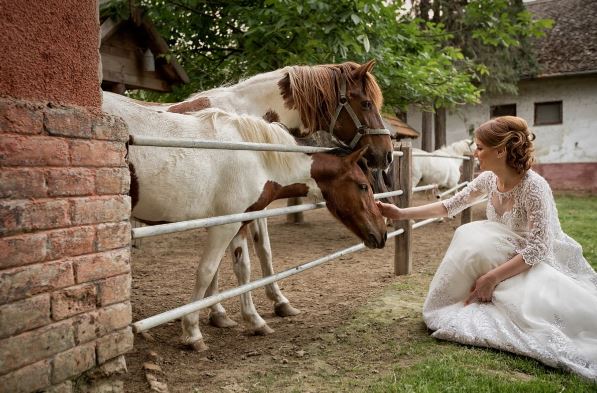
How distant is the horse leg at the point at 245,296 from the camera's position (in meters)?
3.43

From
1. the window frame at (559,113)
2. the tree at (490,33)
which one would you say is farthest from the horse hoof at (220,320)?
the window frame at (559,113)

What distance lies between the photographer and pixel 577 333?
8.52 ft

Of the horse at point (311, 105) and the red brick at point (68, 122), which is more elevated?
the horse at point (311, 105)

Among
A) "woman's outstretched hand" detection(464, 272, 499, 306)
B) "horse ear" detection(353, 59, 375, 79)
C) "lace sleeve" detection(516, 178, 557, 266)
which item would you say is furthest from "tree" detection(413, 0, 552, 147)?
"woman's outstretched hand" detection(464, 272, 499, 306)

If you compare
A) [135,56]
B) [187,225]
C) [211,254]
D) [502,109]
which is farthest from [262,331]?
[502,109]

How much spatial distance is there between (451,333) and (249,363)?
4.09ft

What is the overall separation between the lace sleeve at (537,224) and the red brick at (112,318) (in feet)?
7.36

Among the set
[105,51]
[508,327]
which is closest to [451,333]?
[508,327]

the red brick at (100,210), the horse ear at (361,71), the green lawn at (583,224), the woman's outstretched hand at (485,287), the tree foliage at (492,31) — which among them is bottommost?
the green lawn at (583,224)

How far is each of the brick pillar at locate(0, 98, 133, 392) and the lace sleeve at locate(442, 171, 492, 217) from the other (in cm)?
246

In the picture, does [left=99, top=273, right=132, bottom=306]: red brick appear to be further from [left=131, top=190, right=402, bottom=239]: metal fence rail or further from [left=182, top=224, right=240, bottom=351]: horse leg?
[left=182, top=224, right=240, bottom=351]: horse leg

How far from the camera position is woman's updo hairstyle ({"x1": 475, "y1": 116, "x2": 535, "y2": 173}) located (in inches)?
115

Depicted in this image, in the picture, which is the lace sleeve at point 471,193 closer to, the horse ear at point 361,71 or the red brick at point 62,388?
the horse ear at point 361,71

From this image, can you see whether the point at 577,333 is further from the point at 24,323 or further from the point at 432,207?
the point at 24,323
